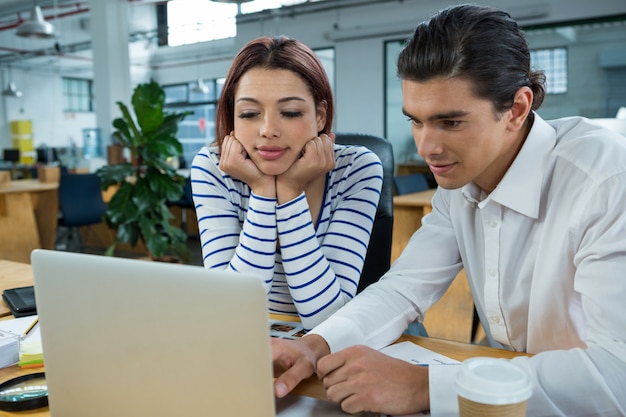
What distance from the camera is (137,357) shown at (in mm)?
647

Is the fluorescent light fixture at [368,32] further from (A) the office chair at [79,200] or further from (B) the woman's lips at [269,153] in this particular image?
(B) the woman's lips at [269,153]

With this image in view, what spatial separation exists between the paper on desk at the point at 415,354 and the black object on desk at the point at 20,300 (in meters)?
0.79

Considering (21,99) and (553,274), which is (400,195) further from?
(21,99)

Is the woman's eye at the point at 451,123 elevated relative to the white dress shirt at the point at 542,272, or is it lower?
elevated

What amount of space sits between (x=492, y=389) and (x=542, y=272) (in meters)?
0.58

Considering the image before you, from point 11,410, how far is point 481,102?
0.93 meters

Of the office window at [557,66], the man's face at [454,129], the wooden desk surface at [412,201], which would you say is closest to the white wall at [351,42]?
the office window at [557,66]

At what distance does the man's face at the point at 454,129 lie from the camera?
99cm

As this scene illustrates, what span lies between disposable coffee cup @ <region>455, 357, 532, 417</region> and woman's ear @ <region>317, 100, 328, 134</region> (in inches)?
42.0

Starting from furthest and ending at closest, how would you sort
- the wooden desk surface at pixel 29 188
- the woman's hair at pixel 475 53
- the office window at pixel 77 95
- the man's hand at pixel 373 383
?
the office window at pixel 77 95
the wooden desk surface at pixel 29 188
the woman's hair at pixel 475 53
the man's hand at pixel 373 383

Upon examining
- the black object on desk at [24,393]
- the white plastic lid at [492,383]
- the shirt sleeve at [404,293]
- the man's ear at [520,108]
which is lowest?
the black object on desk at [24,393]

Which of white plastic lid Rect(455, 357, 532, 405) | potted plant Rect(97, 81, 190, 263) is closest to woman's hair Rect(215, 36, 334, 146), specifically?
white plastic lid Rect(455, 357, 532, 405)

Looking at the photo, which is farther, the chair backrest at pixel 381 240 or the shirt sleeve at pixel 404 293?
the chair backrest at pixel 381 240

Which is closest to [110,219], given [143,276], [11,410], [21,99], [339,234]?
[339,234]
